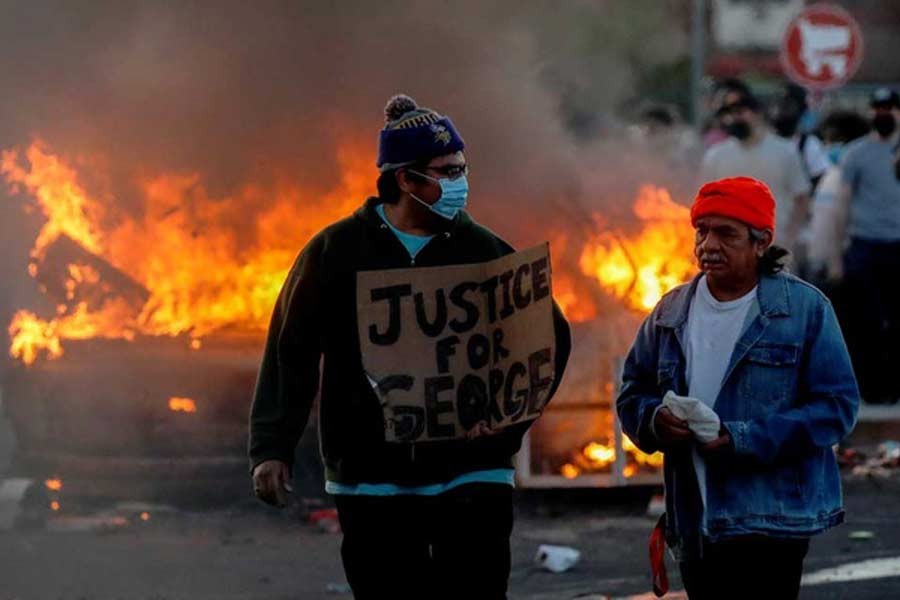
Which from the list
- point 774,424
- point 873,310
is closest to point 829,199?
point 873,310

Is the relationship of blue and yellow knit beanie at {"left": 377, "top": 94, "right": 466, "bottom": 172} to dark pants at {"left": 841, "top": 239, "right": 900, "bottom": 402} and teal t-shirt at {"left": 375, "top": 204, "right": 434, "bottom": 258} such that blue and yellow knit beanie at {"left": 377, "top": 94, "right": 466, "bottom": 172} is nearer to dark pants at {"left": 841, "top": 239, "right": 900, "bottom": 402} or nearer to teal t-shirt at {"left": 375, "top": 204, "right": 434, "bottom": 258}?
teal t-shirt at {"left": 375, "top": 204, "right": 434, "bottom": 258}

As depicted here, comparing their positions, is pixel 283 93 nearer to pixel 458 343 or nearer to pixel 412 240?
pixel 412 240

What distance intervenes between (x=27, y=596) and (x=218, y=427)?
2431 mm

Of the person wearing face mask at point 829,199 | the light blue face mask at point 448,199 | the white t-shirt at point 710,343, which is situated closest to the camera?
the white t-shirt at point 710,343

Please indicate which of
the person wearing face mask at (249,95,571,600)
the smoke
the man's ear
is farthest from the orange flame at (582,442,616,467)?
the man's ear

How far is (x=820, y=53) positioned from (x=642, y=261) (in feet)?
25.9

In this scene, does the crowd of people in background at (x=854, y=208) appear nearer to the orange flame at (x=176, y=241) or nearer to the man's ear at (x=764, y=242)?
the orange flame at (x=176, y=241)

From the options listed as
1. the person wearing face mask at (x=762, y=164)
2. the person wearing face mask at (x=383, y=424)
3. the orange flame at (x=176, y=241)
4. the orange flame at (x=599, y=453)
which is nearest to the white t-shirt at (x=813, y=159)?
the person wearing face mask at (x=762, y=164)

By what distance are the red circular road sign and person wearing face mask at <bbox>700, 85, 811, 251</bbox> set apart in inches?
223

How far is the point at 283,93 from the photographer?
457 inches

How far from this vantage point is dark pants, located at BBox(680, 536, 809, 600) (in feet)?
16.7

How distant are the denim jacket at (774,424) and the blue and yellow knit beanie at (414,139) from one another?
772 millimetres

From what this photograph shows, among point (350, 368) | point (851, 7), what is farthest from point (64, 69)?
point (851, 7)

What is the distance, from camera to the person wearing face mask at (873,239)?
13430 mm
